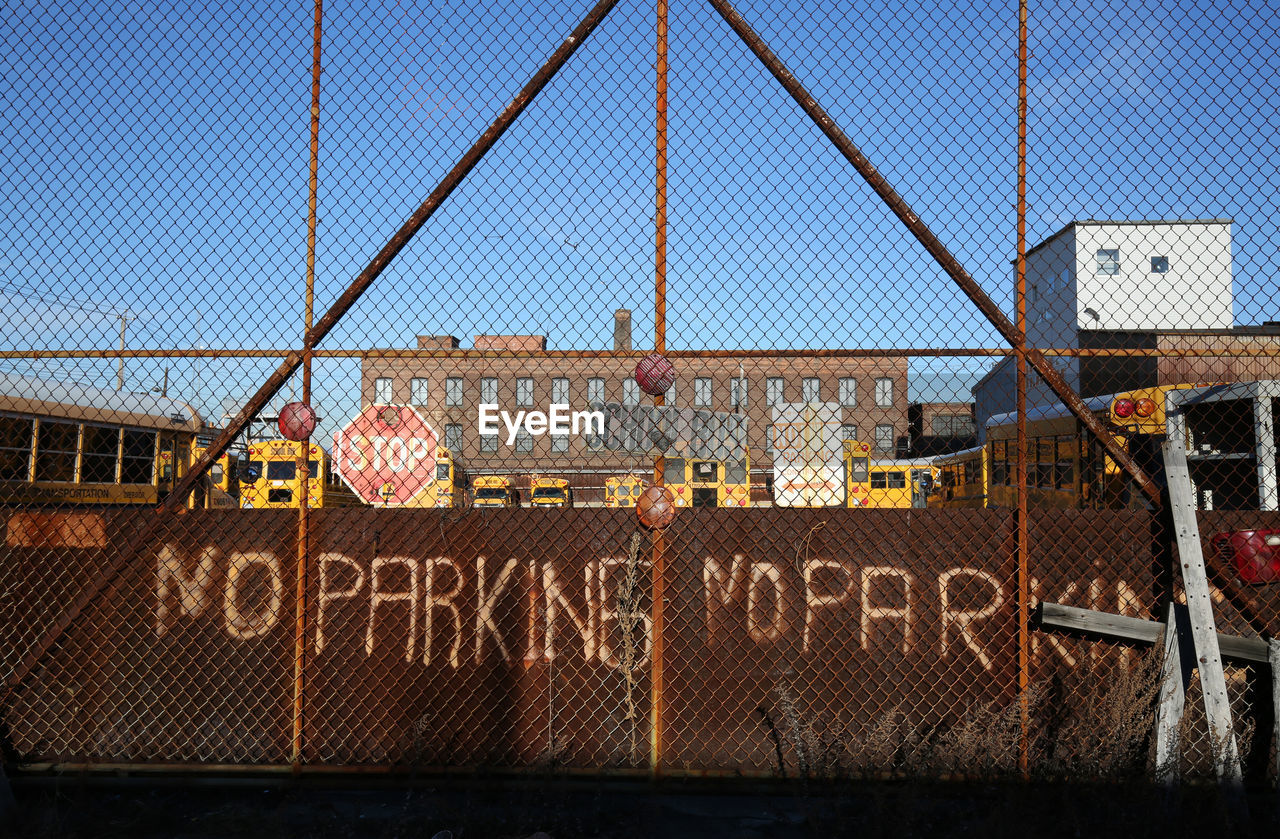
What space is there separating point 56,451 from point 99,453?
4.35ft

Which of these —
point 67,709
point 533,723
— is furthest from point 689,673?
point 67,709

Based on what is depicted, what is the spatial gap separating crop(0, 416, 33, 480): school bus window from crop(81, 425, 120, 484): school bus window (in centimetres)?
85

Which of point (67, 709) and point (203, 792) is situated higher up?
point (67, 709)

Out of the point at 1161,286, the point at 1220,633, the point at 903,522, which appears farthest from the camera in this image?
the point at 1161,286

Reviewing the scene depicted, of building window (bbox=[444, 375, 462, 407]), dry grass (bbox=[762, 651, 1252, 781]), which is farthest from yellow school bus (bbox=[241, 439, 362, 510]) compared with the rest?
dry grass (bbox=[762, 651, 1252, 781])

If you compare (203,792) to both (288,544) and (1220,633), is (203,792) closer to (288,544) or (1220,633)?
(288,544)

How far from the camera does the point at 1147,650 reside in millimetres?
4270

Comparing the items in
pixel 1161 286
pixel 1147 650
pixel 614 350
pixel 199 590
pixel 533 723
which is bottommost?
pixel 533 723

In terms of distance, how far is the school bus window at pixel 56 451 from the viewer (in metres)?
12.9

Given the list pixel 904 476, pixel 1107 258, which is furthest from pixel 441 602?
pixel 904 476

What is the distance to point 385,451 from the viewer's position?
4750 mm

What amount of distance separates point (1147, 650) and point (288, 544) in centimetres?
430

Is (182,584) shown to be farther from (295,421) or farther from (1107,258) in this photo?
(1107,258)

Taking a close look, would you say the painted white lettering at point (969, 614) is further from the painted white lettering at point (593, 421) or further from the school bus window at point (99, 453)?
the school bus window at point (99, 453)
